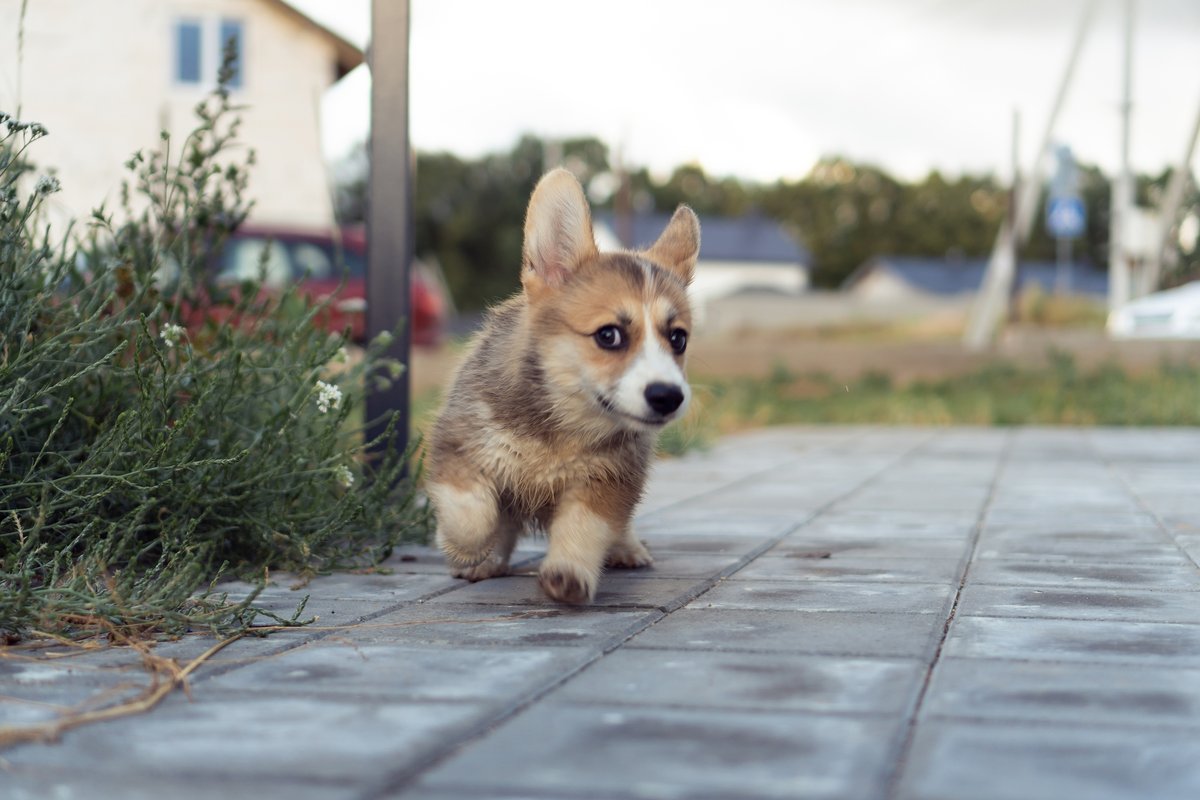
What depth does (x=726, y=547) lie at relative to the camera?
16.1 ft

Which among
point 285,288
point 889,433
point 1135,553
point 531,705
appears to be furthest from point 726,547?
point 889,433

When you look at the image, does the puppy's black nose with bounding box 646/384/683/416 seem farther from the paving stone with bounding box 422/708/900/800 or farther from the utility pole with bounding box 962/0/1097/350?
the utility pole with bounding box 962/0/1097/350

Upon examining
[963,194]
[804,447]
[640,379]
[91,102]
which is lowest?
[804,447]

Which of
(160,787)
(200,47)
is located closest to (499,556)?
(160,787)

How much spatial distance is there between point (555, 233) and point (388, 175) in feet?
5.15

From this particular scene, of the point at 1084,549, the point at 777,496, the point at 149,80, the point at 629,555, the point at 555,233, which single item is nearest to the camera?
the point at 555,233

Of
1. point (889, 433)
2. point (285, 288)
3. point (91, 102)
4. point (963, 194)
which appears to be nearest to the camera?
point (285, 288)

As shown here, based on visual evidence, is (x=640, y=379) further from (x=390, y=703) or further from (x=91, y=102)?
(x=91, y=102)

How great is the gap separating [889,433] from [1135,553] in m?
6.71

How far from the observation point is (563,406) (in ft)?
12.9

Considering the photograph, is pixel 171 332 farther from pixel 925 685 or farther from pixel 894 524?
pixel 894 524

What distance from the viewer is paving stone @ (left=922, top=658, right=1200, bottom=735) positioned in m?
2.48

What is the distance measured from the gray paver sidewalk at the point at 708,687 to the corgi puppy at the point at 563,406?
0.19m

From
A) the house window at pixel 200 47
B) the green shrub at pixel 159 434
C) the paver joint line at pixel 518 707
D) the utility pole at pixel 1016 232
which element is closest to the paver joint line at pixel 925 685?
the paver joint line at pixel 518 707
